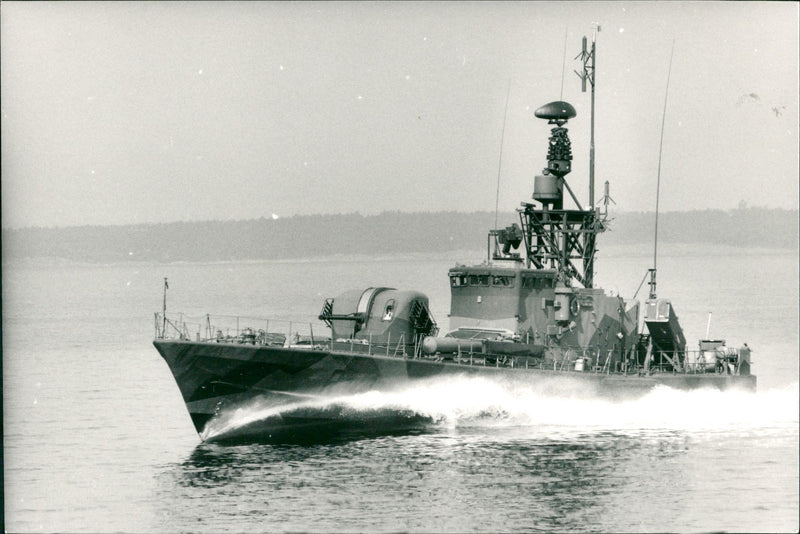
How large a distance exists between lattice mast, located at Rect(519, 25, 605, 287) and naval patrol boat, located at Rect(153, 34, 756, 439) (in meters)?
0.04

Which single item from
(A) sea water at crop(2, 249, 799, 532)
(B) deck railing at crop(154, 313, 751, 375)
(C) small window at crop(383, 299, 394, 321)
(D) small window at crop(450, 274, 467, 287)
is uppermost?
(D) small window at crop(450, 274, 467, 287)

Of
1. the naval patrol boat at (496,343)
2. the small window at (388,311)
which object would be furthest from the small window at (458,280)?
the small window at (388,311)

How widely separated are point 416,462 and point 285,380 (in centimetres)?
539

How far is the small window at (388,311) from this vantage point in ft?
119

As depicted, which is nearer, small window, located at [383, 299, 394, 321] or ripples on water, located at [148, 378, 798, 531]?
ripples on water, located at [148, 378, 798, 531]

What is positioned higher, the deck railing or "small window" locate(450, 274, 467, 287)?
"small window" locate(450, 274, 467, 287)

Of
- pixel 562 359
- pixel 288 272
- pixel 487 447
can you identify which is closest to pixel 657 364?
pixel 562 359

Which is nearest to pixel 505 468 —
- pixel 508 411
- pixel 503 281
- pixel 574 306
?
pixel 508 411

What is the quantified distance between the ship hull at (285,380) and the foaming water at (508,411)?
46 millimetres

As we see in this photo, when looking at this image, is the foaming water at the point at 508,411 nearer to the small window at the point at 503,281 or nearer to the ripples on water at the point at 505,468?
the ripples on water at the point at 505,468

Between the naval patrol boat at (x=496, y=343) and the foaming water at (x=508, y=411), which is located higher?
the naval patrol boat at (x=496, y=343)

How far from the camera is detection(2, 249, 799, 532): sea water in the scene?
87.5 ft

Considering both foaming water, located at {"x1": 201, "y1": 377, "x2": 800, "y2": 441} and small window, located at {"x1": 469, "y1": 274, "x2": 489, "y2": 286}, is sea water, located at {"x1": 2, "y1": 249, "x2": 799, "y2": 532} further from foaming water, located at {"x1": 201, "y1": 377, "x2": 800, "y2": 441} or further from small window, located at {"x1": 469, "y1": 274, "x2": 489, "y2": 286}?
small window, located at {"x1": 469, "y1": 274, "x2": 489, "y2": 286}

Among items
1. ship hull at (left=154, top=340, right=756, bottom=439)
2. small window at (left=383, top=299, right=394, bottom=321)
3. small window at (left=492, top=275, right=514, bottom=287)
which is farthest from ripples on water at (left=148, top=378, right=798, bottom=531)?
small window at (left=492, top=275, right=514, bottom=287)
